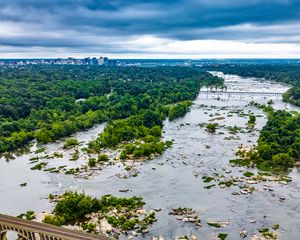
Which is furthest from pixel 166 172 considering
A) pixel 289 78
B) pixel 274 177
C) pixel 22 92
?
pixel 289 78

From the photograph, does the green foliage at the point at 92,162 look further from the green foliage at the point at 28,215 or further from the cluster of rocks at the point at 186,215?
the cluster of rocks at the point at 186,215

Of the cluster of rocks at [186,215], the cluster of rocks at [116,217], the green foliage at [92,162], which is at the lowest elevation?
the cluster of rocks at [116,217]

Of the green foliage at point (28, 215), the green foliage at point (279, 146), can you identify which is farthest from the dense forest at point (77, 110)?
the green foliage at point (28, 215)

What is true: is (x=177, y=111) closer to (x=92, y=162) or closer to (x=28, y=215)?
(x=92, y=162)

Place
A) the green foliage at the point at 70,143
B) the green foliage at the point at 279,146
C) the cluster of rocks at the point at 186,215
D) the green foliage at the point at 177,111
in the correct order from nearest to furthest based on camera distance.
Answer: the cluster of rocks at the point at 186,215, the green foliage at the point at 279,146, the green foliage at the point at 70,143, the green foliage at the point at 177,111

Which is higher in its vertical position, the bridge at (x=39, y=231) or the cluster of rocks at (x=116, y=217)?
the bridge at (x=39, y=231)

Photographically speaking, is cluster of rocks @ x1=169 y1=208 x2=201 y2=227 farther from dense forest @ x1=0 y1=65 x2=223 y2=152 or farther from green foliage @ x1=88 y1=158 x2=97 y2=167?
dense forest @ x1=0 y1=65 x2=223 y2=152

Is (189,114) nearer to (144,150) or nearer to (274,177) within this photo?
(144,150)

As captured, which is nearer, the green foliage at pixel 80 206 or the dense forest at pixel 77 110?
the green foliage at pixel 80 206
